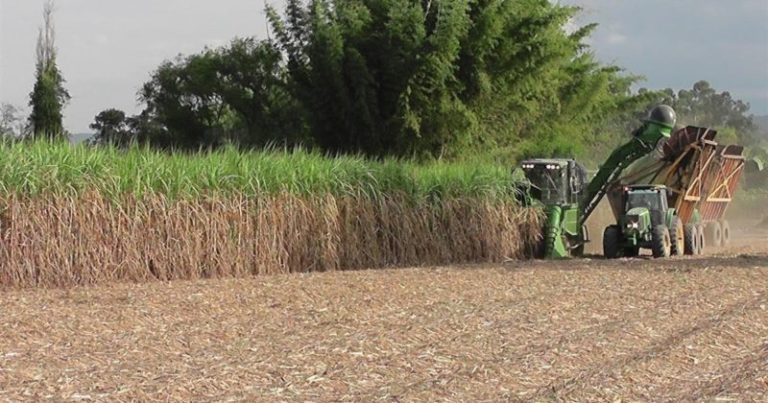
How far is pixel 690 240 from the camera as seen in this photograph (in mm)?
18969

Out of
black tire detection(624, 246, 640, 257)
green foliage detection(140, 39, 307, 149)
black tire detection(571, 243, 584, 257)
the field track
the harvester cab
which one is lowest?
black tire detection(571, 243, 584, 257)

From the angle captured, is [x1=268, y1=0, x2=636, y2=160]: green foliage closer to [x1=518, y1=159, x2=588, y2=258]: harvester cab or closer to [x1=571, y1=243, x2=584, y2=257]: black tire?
[x1=518, y1=159, x2=588, y2=258]: harvester cab

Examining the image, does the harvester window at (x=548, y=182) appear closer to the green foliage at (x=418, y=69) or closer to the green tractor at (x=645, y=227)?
the green tractor at (x=645, y=227)

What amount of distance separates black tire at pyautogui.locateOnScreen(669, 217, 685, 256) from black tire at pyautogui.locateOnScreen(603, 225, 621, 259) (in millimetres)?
962

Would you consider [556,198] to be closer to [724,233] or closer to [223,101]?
[724,233]

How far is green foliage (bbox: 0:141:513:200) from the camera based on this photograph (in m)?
12.8

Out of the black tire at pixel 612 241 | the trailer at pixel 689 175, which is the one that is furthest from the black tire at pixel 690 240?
the black tire at pixel 612 241

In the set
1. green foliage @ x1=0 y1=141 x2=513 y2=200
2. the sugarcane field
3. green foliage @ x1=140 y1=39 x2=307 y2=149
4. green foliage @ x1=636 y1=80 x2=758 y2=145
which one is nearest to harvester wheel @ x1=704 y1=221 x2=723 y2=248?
the sugarcane field

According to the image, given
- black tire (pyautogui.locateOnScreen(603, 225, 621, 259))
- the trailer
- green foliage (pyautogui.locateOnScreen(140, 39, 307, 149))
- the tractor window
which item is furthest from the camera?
green foliage (pyautogui.locateOnScreen(140, 39, 307, 149))

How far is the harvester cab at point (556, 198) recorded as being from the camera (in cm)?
1819

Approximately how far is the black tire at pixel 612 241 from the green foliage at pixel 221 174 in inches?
76.9

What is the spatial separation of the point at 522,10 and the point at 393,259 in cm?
943

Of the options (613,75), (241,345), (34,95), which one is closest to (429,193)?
(241,345)

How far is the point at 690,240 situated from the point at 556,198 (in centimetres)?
271
